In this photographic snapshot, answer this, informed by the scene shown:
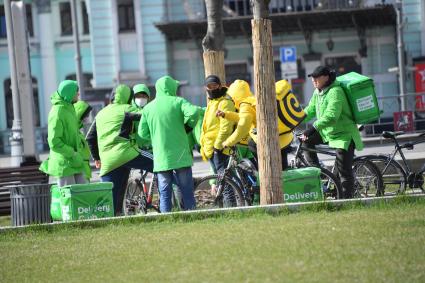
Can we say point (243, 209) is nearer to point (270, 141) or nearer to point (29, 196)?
point (270, 141)

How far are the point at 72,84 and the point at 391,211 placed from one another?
4.68 m

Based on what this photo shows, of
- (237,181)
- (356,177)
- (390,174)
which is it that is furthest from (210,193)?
(390,174)

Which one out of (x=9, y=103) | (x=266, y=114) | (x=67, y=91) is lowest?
(x=9, y=103)

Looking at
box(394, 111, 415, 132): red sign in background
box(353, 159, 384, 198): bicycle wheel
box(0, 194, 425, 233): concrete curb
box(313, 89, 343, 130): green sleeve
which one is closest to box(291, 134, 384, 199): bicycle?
box(353, 159, 384, 198): bicycle wheel

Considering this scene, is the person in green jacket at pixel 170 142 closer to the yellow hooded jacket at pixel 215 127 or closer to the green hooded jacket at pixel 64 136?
the yellow hooded jacket at pixel 215 127

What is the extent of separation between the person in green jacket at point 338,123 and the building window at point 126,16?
32.0 m

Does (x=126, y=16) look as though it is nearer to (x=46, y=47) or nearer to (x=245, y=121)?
(x=46, y=47)

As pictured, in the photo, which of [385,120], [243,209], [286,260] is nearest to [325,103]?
[243,209]

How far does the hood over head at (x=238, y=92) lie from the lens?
14547 millimetres

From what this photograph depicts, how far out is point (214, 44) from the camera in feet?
60.0

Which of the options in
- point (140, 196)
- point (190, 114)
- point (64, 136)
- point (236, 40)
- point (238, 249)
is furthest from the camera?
point (236, 40)

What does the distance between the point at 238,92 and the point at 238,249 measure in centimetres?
510

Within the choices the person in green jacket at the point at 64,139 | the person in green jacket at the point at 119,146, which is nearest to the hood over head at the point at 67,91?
the person in green jacket at the point at 64,139

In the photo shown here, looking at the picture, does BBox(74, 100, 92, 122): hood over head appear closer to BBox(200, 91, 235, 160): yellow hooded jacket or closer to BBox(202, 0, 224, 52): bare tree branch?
BBox(200, 91, 235, 160): yellow hooded jacket
